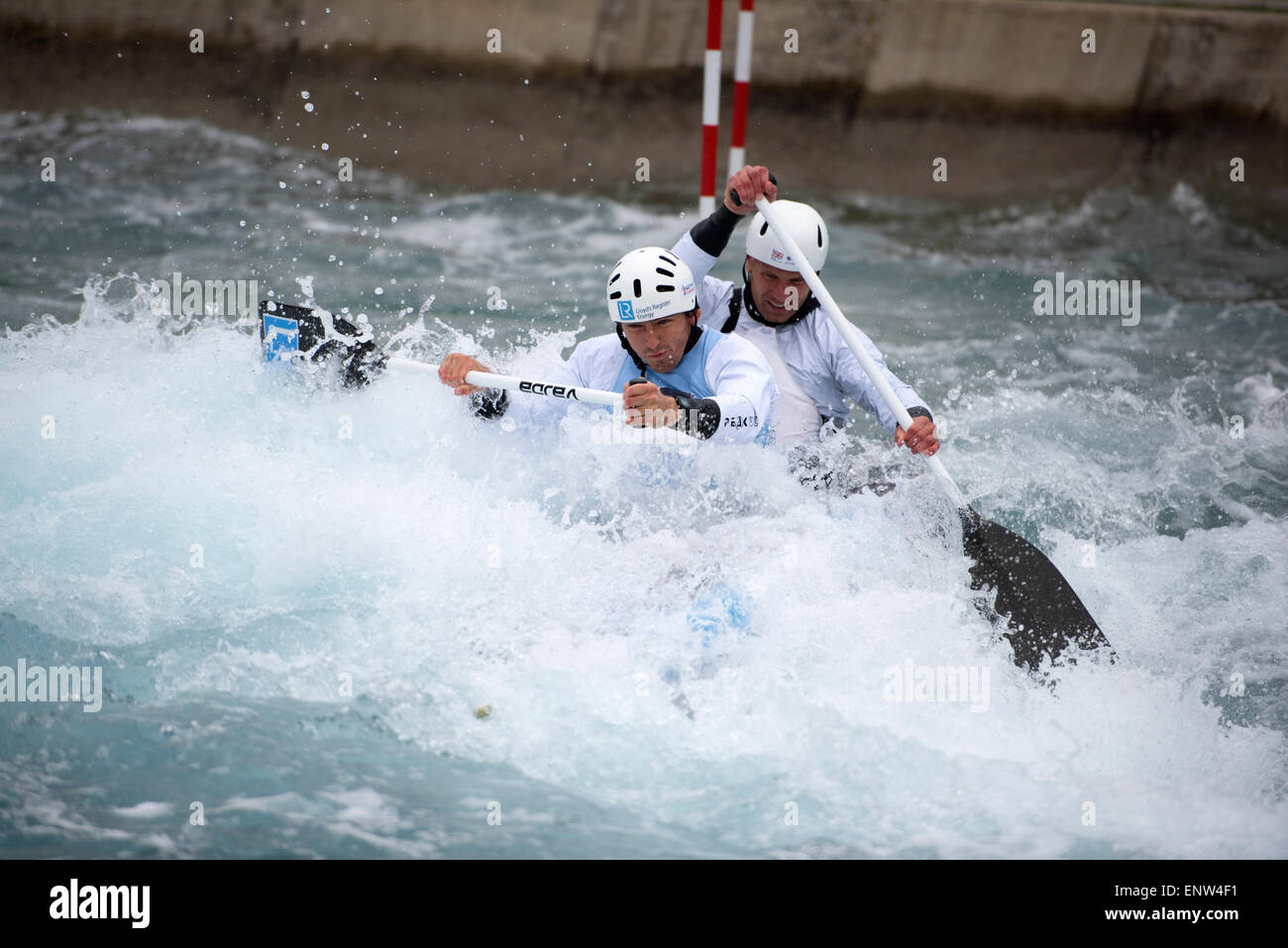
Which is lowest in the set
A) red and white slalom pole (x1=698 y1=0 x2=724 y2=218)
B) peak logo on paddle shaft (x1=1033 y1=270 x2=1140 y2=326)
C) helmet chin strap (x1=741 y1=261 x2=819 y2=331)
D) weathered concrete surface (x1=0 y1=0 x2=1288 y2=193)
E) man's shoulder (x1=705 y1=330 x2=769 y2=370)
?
man's shoulder (x1=705 y1=330 x2=769 y2=370)

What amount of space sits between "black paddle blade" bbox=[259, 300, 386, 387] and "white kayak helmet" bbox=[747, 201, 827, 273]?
164cm

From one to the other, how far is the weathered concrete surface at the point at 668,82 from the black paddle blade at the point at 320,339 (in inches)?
198

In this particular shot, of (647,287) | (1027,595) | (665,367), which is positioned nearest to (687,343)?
(665,367)

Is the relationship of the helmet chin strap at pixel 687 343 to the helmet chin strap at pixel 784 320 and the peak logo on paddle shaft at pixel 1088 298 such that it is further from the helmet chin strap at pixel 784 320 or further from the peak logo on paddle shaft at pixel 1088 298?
the peak logo on paddle shaft at pixel 1088 298

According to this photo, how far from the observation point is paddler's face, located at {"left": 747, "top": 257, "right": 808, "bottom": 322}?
4945 mm

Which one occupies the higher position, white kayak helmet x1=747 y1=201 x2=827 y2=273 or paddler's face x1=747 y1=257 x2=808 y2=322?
white kayak helmet x1=747 y1=201 x2=827 y2=273

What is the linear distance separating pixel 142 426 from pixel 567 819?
2.70 meters

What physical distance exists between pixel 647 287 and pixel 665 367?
358 millimetres

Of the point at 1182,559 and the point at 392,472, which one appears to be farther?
the point at 1182,559

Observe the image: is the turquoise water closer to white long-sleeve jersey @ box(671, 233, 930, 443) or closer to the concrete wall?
white long-sleeve jersey @ box(671, 233, 930, 443)

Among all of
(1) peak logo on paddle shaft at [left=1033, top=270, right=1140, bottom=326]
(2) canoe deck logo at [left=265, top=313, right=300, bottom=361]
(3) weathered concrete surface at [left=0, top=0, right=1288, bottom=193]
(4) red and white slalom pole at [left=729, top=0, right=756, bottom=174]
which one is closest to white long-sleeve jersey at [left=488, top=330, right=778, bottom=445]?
(2) canoe deck logo at [left=265, top=313, right=300, bottom=361]

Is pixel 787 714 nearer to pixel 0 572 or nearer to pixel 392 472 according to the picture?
pixel 392 472

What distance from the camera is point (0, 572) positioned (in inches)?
173
